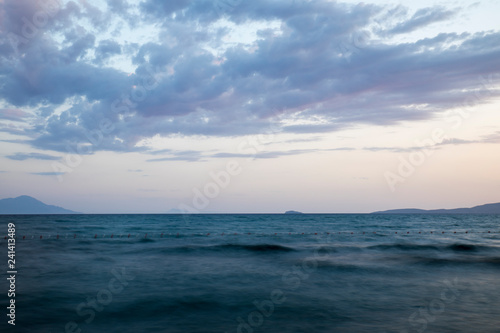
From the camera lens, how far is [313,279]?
22.3 metres

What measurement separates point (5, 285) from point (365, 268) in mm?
24133

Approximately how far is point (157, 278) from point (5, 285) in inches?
333

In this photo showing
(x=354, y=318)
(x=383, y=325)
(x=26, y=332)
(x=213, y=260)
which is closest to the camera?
(x=26, y=332)

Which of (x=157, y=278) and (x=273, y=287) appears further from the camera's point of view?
(x=157, y=278)

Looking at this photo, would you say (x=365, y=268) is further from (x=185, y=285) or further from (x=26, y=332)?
(x=26, y=332)

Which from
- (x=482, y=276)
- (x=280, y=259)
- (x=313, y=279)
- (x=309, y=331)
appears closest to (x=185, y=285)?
(x=313, y=279)

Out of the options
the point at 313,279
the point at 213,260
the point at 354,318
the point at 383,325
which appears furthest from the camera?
the point at 213,260

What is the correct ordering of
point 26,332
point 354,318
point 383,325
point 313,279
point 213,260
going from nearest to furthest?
point 26,332 < point 383,325 < point 354,318 < point 313,279 < point 213,260

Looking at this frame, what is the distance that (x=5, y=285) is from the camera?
19266 millimetres

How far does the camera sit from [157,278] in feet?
74.0

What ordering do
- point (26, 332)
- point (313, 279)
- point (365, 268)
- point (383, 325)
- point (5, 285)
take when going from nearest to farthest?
point (26, 332), point (383, 325), point (5, 285), point (313, 279), point (365, 268)

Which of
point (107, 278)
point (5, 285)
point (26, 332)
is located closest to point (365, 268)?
point (107, 278)

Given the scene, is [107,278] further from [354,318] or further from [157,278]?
[354,318]

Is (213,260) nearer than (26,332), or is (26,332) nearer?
(26,332)
